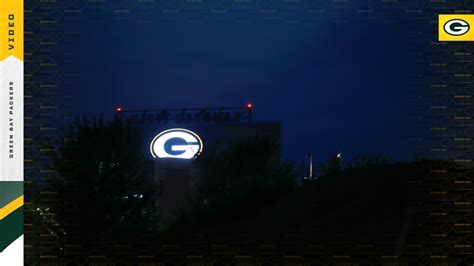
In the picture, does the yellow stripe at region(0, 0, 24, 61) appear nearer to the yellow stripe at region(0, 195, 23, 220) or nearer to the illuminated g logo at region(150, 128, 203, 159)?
the yellow stripe at region(0, 195, 23, 220)

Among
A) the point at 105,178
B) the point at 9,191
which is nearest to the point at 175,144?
the point at 105,178

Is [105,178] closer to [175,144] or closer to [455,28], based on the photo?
[175,144]

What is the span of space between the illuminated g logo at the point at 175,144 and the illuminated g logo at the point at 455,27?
217 cm

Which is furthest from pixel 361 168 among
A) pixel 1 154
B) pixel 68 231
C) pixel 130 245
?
pixel 1 154

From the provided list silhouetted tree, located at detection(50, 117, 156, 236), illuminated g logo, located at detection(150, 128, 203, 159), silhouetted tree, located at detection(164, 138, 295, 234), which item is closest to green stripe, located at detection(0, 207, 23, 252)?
silhouetted tree, located at detection(50, 117, 156, 236)

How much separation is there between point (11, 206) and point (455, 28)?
11.8ft

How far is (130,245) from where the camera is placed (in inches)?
203

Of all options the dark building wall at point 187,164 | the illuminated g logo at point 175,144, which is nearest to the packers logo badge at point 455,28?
the dark building wall at point 187,164

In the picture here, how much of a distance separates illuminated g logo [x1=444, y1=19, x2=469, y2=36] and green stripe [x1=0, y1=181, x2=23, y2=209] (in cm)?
340

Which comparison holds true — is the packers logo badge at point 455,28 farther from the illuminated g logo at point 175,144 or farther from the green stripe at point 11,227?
the green stripe at point 11,227

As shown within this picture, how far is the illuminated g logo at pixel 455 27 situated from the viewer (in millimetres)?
5117

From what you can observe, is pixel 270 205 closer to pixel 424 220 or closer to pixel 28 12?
pixel 424 220

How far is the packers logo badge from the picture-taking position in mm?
5102

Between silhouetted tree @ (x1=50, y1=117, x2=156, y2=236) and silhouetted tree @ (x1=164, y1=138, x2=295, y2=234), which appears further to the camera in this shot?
silhouetted tree @ (x1=164, y1=138, x2=295, y2=234)
